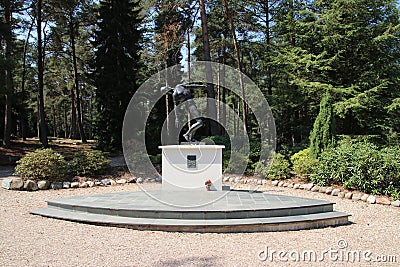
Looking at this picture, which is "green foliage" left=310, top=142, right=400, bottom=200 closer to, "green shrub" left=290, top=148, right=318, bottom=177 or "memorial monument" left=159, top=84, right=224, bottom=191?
"green shrub" left=290, top=148, right=318, bottom=177

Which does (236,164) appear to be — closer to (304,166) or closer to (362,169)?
(304,166)

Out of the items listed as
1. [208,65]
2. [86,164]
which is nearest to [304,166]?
[208,65]

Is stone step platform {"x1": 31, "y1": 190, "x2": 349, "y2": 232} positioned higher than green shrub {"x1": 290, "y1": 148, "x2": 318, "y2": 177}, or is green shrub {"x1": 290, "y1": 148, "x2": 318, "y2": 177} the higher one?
green shrub {"x1": 290, "y1": 148, "x2": 318, "y2": 177}

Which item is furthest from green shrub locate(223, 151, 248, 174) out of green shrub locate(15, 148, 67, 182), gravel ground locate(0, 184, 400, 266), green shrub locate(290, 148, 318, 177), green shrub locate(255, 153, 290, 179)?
green shrub locate(15, 148, 67, 182)

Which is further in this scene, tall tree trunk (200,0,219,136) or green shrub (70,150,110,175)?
tall tree trunk (200,0,219,136)

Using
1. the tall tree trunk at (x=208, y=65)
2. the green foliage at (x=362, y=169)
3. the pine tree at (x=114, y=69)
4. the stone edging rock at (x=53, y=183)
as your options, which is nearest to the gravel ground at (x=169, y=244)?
the green foliage at (x=362, y=169)

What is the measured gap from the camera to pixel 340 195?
726 cm

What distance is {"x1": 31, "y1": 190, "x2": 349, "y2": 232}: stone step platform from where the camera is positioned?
471 cm

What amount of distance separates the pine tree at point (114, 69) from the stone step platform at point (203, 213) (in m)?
9.06

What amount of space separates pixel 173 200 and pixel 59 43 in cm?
1644

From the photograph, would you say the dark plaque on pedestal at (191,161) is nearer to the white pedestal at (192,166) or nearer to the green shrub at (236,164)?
the white pedestal at (192,166)

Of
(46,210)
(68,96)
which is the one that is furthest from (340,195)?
(68,96)

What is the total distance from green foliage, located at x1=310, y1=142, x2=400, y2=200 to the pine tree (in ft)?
32.9

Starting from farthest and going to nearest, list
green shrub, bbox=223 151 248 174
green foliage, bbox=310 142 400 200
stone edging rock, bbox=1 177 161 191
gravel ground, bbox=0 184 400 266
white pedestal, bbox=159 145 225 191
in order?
green shrub, bbox=223 151 248 174 < stone edging rock, bbox=1 177 161 191 < white pedestal, bbox=159 145 225 191 < green foliage, bbox=310 142 400 200 < gravel ground, bbox=0 184 400 266
